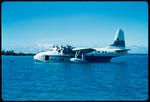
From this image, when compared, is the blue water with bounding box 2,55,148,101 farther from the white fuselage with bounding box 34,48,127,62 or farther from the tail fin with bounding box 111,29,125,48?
the tail fin with bounding box 111,29,125,48

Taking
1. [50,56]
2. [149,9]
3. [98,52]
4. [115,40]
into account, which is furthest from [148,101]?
[115,40]

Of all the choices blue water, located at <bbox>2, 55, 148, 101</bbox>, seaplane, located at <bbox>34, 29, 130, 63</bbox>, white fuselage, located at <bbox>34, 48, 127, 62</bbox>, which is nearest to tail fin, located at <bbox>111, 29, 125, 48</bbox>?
seaplane, located at <bbox>34, 29, 130, 63</bbox>

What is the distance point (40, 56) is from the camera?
26.3 metres

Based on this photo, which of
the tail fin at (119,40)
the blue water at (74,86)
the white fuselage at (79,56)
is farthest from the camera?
the tail fin at (119,40)

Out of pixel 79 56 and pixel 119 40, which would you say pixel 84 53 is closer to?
pixel 79 56

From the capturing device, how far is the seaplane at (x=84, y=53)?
25875 millimetres

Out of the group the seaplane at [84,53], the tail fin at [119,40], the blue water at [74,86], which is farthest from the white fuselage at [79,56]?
the blue water at [74,86]

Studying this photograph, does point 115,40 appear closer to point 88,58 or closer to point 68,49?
point 88,58

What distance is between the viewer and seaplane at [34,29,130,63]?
25875mm

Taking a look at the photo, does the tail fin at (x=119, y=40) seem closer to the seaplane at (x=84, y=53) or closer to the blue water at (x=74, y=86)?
the seaplane at (x=84, y=53)

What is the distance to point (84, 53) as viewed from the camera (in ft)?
90.9

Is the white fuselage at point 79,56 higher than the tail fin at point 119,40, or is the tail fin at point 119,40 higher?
the tail fin at point 119,40

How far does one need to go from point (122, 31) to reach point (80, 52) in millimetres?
5704

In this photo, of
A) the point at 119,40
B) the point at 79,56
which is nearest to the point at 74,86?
the point at 79,56
